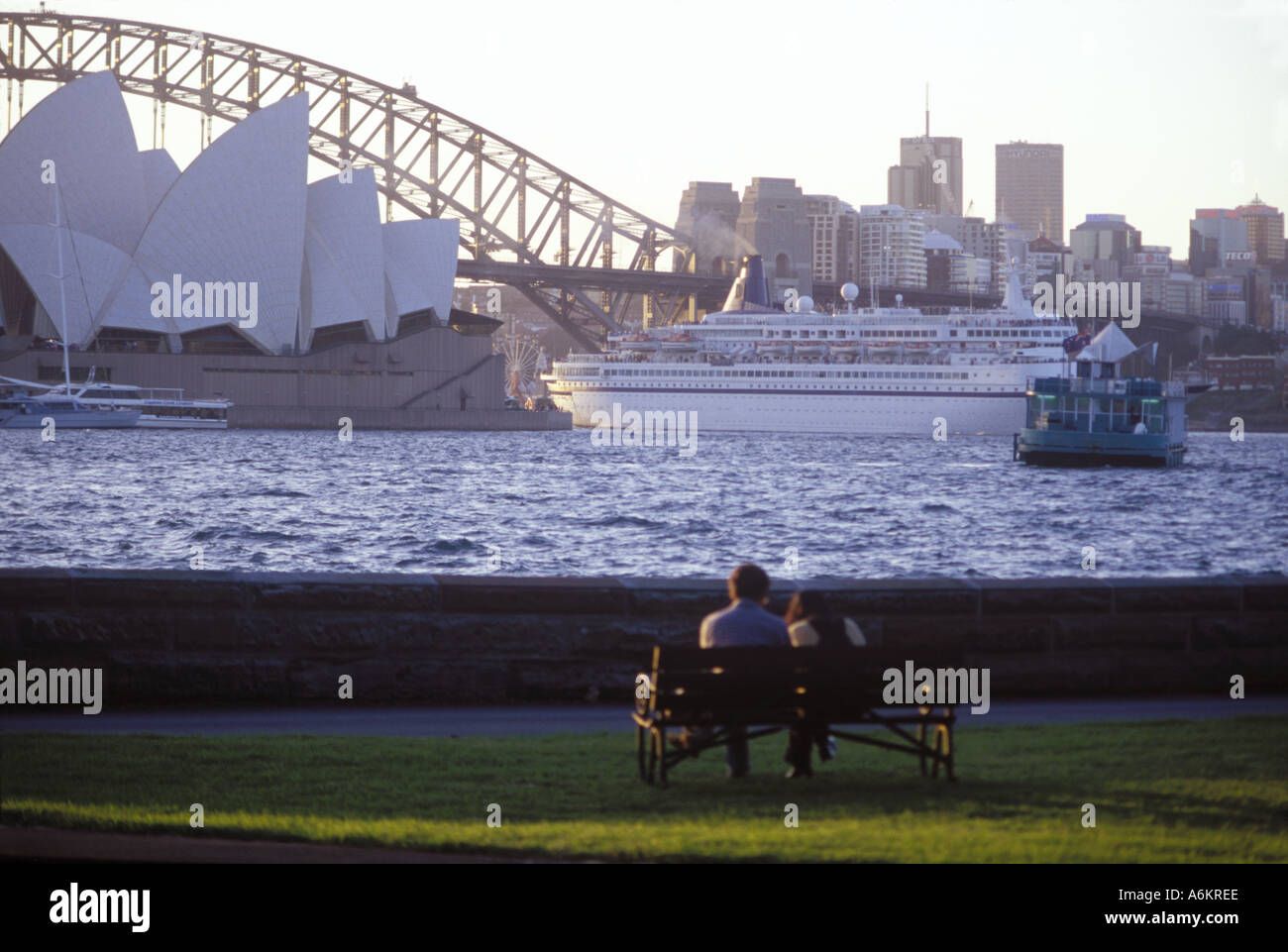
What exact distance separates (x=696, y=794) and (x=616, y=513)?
22778mm

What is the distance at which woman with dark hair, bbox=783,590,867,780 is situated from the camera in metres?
6.45

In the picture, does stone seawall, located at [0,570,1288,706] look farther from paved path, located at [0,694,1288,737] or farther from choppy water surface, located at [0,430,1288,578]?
choppy water surface, located at [0,430,1288,578]

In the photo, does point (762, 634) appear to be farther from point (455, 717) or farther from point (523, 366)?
point (523, 366)

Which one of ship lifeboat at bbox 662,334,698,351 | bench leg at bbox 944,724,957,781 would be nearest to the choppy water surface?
bench leg at bbox 944,724,957,781

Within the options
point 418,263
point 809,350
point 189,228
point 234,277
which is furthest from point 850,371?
point 189,228

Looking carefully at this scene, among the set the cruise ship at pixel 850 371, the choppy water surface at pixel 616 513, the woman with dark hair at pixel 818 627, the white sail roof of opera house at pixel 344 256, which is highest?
the white sail roof of opera house at pixel 344 256

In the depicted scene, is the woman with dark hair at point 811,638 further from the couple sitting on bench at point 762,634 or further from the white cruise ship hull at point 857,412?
the white cruise ship hull at point 857,412

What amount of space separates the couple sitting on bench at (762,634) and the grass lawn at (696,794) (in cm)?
11

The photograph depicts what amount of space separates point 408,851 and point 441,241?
3101 inches

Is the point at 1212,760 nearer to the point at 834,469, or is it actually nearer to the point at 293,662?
the point at 293,662

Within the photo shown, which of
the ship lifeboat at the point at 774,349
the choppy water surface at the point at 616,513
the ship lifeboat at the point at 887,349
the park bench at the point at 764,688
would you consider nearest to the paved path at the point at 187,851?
the park bench at the point at 764,688

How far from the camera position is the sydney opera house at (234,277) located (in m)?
70.5

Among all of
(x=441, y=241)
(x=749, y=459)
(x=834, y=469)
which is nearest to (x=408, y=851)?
(x=834, y=469)

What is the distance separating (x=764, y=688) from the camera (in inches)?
245
